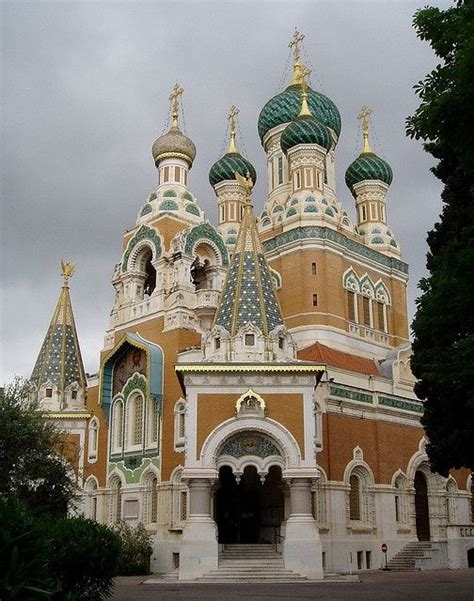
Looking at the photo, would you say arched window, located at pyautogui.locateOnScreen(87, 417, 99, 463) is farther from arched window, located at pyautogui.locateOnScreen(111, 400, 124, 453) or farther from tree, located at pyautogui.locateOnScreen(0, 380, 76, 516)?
tree, located at pyautogui.locateOnScreen(0, 380, 76, 516)

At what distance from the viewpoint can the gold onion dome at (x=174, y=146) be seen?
2844cm

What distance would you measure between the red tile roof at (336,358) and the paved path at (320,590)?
7.73 m

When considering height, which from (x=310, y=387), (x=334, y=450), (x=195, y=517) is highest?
(x=310, y=387)

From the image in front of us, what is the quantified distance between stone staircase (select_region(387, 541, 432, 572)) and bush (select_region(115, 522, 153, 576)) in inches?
294

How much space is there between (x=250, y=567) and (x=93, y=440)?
408 inches

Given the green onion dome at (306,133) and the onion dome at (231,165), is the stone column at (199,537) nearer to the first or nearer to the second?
the green onion dome at (306,133)

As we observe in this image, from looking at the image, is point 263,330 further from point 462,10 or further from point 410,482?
point 462,10

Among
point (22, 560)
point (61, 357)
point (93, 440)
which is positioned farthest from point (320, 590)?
point (61, 357)

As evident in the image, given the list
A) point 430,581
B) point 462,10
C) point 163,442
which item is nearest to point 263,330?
point 163,442

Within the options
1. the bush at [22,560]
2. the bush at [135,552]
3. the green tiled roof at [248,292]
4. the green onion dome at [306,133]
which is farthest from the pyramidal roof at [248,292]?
the bush at [22,560]

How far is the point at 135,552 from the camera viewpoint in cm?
2162

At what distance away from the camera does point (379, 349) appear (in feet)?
93.2

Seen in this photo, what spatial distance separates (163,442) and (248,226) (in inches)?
291

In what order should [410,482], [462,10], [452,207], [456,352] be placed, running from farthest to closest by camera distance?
1. [410,482]
2. [452,207]
3. [456,352]
4. [462,10]
